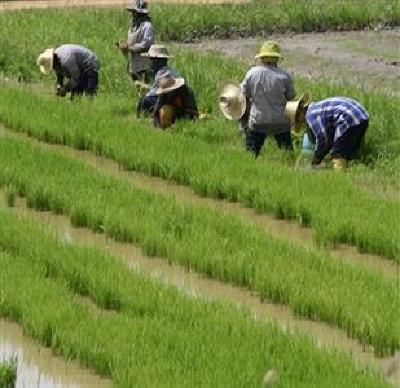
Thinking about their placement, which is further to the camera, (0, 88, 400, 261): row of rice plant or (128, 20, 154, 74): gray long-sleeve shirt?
(128, 20, 154, 74): gray long-sleeve shirt

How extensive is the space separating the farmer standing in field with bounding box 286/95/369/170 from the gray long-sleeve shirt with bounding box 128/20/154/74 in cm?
296

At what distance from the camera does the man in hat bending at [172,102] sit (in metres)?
9.28

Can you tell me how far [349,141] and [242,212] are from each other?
3.81ft

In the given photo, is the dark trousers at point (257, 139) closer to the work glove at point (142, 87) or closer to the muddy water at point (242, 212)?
the muddy water at point (242, 212)

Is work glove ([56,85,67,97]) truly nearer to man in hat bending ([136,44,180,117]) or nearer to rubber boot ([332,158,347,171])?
man in hat bending ([136,44,180,117])

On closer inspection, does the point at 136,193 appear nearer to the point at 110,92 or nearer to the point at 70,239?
the point at 70,239

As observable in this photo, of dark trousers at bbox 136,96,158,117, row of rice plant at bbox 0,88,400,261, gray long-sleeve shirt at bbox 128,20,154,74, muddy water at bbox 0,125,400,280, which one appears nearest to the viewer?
muddy water at bbox 0,125,400,280

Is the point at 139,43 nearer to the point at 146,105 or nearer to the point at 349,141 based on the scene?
the point at 146,105

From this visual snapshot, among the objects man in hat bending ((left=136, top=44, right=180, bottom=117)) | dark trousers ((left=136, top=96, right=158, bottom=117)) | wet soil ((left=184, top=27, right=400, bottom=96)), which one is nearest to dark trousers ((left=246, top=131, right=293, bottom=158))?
man in hat bending ((left=136, top=44, right=180, bottom=117))

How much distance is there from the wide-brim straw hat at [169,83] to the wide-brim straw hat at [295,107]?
1.45 meters

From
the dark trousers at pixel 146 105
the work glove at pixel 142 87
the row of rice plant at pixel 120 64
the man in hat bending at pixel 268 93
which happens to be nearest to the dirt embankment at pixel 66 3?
the row of rice plant at pixel 120 64

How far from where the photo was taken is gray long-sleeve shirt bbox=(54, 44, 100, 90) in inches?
413

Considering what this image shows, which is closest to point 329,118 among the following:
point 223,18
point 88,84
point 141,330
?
point 141,330

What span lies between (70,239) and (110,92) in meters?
5.00
